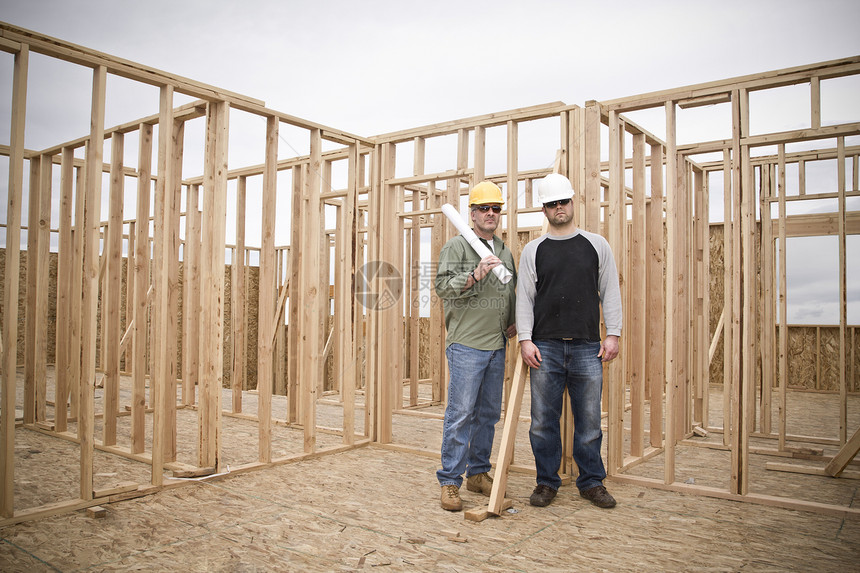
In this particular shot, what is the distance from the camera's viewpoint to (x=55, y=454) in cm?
531

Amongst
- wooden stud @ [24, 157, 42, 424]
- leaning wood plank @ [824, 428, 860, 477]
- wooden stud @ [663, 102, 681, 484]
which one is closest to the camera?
wooden stud @ [663, 102, 681, 484]

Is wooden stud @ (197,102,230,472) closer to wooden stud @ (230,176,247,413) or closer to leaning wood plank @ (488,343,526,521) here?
leaning wood plank @ (488,343,526,521)

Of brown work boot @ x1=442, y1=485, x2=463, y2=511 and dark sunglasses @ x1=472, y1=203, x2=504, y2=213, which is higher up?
dark sunglasses @ x1=472, y1=203, x2=504, y2=213

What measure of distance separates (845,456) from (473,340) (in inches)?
128

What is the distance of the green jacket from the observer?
400cm

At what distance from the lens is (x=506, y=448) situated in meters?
3.88

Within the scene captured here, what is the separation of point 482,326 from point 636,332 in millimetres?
1764

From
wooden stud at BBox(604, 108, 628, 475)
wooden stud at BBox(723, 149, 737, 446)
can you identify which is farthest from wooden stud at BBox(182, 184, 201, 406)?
wooden stud at BBox(723, 149, 737, 446)

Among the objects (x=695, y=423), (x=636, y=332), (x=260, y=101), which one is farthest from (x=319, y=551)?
(x=695, y=423)

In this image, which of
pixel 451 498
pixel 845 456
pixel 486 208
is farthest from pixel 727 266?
pixel 451 498

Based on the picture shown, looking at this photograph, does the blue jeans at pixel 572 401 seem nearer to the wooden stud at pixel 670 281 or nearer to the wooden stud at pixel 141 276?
the wooden stud at pixel 670 281

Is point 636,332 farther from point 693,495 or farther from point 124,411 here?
point 124,411

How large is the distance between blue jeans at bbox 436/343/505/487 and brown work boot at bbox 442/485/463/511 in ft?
0.12

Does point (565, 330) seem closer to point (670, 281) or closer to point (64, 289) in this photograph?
point (670, 281)
